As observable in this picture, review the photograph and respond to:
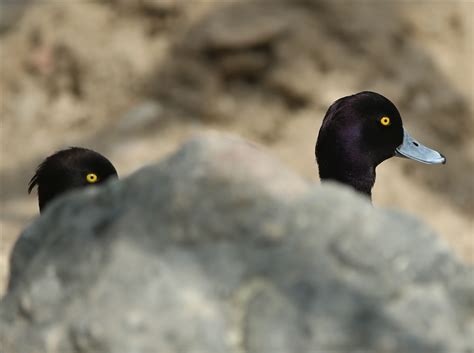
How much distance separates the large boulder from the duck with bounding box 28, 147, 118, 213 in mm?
1950

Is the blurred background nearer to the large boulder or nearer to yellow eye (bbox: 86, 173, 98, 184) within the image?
yellow eye (bbox: 86, 173, 98, 184)

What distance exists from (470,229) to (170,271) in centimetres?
573

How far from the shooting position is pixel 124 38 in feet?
29.0

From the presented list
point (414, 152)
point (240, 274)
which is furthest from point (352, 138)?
point (240, 274)

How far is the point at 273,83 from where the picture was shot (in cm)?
824

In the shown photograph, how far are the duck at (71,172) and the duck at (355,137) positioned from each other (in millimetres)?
975

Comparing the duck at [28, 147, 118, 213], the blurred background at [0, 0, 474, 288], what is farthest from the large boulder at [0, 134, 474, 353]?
the blurred background at [0, 0, 474, 288]

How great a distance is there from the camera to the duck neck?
4.75 m

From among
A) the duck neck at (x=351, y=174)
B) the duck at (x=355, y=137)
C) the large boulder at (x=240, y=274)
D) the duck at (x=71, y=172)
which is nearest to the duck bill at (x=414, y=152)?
the duck at (x=355, y=137)

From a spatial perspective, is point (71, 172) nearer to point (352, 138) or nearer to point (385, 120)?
point (352, 138)

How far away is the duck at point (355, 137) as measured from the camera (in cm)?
472

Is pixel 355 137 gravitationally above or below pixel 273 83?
above

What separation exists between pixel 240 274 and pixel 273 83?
597cm

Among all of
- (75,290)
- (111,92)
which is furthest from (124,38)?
(75,290)
